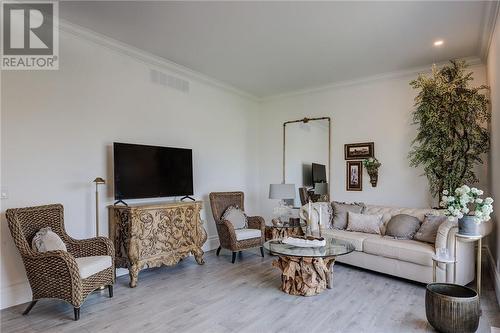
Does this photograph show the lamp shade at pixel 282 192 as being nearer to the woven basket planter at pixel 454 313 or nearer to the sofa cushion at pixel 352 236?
the sofa cushion at pixel 352 236

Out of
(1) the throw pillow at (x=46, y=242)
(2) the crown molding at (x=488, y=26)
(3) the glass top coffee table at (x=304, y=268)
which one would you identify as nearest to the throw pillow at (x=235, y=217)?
Result: (3) the glass top coffee table at (x=304, y=268)

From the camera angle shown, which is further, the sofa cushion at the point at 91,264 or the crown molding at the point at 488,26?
the crown molding at the point at 488,26

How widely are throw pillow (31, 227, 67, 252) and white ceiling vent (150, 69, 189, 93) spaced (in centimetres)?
261

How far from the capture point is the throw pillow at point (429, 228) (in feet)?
12.8

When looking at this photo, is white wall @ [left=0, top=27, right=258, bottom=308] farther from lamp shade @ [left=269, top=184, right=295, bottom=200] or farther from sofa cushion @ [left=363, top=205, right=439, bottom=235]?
sofa cushion @ [left=363, top=205, right=439, bottom=235]

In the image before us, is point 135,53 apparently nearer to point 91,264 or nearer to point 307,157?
point 91,264

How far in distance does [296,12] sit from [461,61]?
2609 mm

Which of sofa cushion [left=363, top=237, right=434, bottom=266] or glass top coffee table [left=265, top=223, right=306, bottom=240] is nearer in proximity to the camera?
sofa cushion [left=363, top=237, right=434, bottom=266]

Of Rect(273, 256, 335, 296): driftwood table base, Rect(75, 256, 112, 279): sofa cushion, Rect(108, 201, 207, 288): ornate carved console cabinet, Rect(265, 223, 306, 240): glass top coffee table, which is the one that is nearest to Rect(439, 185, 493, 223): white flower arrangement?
Rect(273, 256, 335, 296): driftwood table base

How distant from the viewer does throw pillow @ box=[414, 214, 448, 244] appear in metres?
3.90

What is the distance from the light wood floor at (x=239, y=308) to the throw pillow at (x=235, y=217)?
113cm

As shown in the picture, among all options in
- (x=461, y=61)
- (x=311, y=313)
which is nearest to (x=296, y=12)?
(x=461, y=61)

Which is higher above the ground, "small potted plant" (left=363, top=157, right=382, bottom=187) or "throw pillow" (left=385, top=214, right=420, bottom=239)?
"small potted plant" (left=363, top=157, right=382, bottom=187)

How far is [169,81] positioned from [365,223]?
378 centimetres
